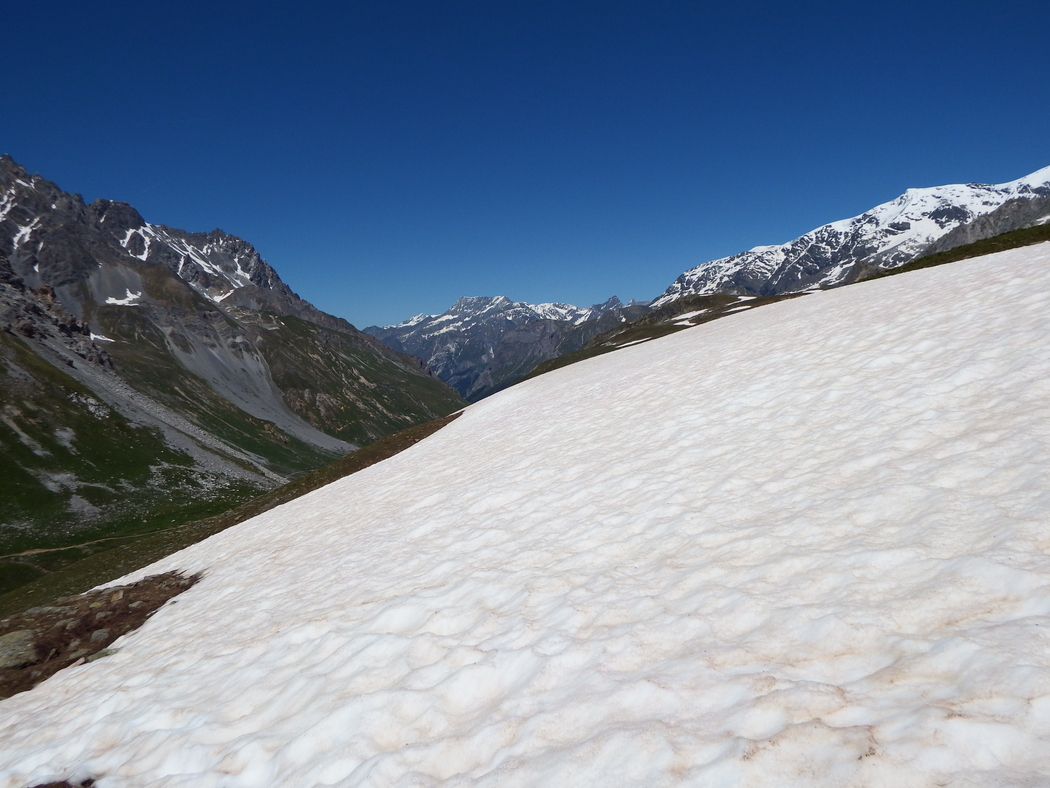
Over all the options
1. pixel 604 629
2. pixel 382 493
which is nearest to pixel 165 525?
pixel 382 493

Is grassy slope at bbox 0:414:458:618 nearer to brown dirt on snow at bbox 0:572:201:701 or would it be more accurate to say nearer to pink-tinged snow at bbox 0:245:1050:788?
brown dirt on snow at bbox 0:572:201:701

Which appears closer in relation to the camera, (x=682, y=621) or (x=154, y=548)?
(x=682, y=621)

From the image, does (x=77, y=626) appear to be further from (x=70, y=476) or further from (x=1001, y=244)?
(x=70, y=476)

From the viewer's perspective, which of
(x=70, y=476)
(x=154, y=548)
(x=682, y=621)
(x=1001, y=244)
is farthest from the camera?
(x=70, y=476)

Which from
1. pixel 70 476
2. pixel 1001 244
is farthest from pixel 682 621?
pixel 70 476

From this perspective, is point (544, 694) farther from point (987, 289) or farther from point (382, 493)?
point (987, 289)

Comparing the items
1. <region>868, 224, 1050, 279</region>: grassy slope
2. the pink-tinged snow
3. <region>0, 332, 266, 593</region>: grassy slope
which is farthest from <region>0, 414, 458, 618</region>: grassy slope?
<region>0, 332, 266, 593</region>: grassy slope
